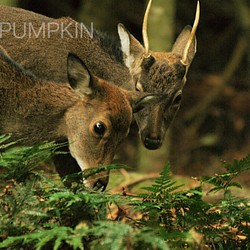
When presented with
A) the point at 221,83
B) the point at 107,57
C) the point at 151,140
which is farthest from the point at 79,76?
the point at 221,83

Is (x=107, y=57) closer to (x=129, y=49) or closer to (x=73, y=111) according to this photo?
(x=129, y=49)

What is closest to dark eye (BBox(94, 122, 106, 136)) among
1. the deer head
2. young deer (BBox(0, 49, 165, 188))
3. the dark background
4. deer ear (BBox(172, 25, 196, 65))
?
young deer (BBox(0, 49, 165, 188))

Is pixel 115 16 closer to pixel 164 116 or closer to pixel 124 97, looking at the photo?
pixel 164 116

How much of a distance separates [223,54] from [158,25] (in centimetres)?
624

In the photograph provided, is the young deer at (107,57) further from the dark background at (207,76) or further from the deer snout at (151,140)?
the dark background at (207,76)

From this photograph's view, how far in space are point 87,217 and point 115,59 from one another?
15.7ft

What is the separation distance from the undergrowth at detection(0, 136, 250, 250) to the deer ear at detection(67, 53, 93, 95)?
1957mm

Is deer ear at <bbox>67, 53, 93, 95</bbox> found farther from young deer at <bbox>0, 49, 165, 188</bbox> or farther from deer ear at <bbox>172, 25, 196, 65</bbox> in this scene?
deer ear at <bbox>172, 25, 196, 65</bbox>

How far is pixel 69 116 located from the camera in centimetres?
604

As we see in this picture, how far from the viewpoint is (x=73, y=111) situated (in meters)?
6.04

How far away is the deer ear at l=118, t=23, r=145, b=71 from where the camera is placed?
27.0 feet

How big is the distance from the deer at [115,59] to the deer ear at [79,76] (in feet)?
4.83

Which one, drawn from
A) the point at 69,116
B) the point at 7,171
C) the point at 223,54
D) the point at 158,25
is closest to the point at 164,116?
the point at 69,116

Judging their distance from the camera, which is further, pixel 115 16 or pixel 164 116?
pixel 115 16
